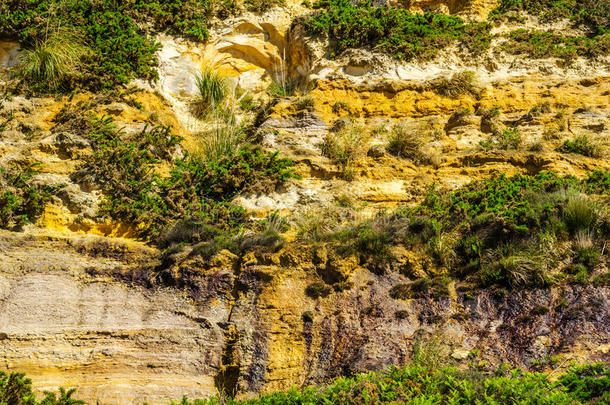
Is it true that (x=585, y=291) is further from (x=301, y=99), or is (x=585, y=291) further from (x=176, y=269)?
(x=301, y=99)

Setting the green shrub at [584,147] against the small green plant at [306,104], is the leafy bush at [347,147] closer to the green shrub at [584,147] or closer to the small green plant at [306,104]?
the small green plant at [306,104]

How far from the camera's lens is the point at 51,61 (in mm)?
11836

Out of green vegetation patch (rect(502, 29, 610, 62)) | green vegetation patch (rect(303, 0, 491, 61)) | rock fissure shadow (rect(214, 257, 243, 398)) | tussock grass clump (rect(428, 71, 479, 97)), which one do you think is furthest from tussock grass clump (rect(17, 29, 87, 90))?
green vegetation patch (rect(502, 29, 610, 62))

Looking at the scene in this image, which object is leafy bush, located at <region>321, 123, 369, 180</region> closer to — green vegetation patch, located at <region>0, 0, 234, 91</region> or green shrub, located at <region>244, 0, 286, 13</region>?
green vegetation patch, located at <region>0, 0, 234, 91</region>

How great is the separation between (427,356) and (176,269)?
3777 mm

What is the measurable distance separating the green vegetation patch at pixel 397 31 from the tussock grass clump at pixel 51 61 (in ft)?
17.8

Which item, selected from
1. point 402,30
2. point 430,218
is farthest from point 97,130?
point 402,30

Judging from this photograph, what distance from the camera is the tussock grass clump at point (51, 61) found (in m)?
11.8

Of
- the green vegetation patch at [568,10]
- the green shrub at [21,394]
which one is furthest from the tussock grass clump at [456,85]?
the green shrub at [21,394]

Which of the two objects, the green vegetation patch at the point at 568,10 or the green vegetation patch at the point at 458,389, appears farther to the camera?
the green vegetation patch at the point at 568,10

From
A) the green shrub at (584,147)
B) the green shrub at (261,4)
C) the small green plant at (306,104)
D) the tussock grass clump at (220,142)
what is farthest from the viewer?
the green shrub at (261,4)

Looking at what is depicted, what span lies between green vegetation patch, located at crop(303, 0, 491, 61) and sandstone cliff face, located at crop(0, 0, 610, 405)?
8.86ft

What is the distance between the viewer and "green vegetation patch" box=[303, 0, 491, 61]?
13.2m

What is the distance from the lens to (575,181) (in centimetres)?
954
